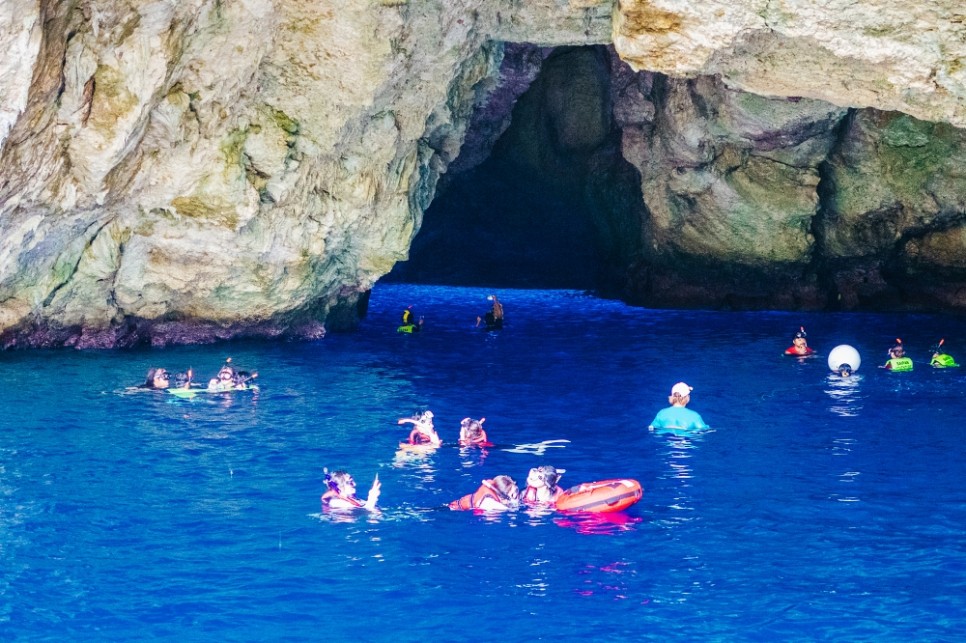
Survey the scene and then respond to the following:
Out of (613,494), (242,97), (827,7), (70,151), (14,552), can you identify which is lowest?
(14,552)

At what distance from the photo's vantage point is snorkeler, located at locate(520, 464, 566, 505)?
13.4m

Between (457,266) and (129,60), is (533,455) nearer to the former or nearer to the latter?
(129,60)

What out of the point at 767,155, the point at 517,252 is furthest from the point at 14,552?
the point at 517,252

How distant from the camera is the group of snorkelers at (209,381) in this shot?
2119 cm

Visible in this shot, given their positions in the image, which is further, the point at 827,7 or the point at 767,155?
the point at 767,155

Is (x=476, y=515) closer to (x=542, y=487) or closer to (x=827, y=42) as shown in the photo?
(x=542, y=487)

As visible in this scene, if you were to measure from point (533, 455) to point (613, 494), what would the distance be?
3.48 m

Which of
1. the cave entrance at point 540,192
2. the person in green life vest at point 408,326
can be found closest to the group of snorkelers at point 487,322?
the person in green life vest at point 408,326

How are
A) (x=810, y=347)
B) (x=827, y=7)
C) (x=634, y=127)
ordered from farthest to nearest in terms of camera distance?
(x=634, y=127)
(x=810, y=347)
(x=827, y=7)

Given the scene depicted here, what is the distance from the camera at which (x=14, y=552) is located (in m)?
11.5

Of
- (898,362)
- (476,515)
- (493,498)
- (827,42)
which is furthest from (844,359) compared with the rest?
(476,515)

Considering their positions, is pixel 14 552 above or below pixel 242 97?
below

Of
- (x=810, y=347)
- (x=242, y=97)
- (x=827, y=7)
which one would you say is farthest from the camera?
(x=810, y=347)

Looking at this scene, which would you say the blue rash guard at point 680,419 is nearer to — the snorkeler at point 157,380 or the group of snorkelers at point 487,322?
the snorkeler at point 157,380
